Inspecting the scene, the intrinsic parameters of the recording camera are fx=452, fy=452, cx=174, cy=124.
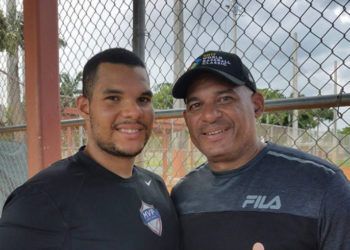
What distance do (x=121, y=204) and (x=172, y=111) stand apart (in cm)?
87

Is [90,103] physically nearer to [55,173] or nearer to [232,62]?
[55,173]

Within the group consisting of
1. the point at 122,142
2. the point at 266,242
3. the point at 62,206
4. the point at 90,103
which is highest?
the point at 90,103

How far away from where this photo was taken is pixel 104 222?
5.82 ft

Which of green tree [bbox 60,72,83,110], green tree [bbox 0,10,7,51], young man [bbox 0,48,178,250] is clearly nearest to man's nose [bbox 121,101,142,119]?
young man [bbox 0,48,178,250]

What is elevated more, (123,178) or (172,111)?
(172,111)

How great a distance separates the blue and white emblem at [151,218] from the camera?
75.5 inches

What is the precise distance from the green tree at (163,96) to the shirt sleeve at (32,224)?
1.40 meters

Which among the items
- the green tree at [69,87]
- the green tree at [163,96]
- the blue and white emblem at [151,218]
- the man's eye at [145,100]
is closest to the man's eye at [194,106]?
the man's eye at [145,100]

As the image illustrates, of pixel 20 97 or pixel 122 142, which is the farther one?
pixel 20 97

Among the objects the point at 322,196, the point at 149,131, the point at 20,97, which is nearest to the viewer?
the point at 322,196

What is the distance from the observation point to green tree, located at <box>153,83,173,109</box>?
299 cm

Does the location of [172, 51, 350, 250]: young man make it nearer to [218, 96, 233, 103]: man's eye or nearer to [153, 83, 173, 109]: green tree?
[218, 96, 233, 103]: man's eye

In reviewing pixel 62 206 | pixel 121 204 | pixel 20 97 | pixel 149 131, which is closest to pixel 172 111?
pixel 149 131

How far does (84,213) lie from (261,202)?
0.69 metres
